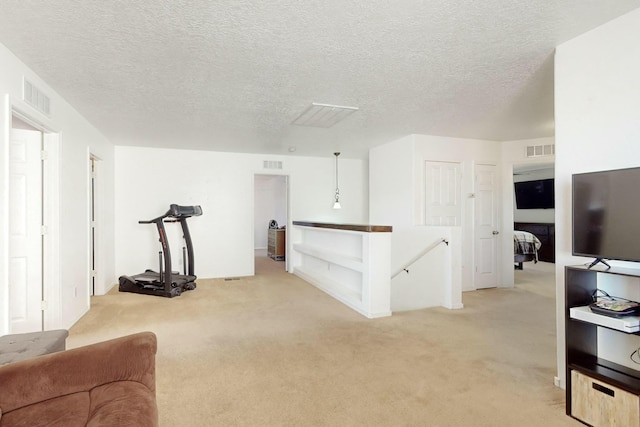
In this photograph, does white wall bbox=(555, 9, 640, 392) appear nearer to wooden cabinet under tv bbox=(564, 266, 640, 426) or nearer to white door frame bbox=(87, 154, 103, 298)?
wooden cabinet under tv bbox=(564, 266, 640, 426)

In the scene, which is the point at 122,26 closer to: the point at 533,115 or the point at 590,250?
the point at 590,250

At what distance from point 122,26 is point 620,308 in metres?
3.38

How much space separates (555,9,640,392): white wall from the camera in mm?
2090

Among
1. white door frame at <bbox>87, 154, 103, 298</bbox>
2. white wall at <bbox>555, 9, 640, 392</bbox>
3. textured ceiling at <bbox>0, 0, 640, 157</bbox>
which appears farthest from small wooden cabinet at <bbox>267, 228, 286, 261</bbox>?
white wall at <bbox>555, 9, 640, 392</bbox>

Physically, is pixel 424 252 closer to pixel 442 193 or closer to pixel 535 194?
pixel 442 193

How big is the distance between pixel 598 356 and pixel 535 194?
27.0 feet

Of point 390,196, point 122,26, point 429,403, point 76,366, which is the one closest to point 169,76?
point 122,26

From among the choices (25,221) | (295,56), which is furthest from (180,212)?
(295,56)

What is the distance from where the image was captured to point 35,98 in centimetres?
290

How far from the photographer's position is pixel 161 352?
3.03 meters

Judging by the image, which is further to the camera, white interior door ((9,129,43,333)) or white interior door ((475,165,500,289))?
white interior door ((475,165,500,289))

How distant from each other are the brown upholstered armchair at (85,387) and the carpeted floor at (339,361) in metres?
0.66

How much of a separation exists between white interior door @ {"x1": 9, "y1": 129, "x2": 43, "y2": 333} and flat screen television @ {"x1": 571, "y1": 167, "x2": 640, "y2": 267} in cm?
444

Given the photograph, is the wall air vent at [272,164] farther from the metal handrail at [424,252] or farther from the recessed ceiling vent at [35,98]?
the recessed ceiling vent at [35,98]
